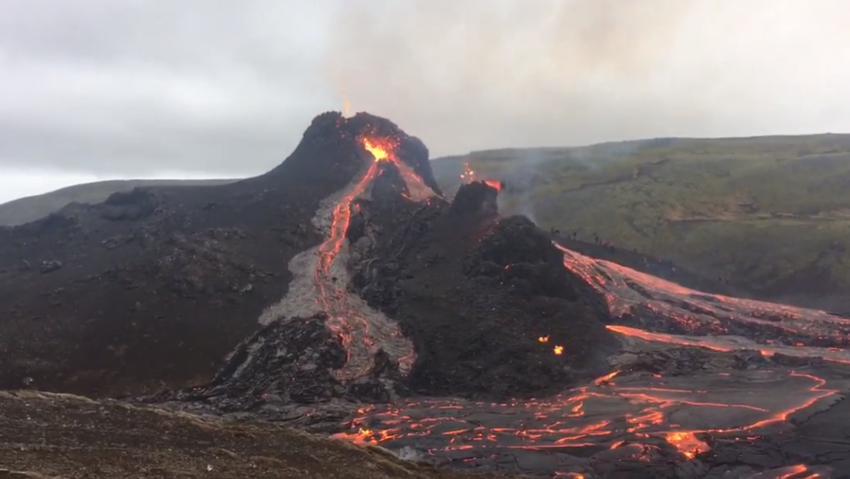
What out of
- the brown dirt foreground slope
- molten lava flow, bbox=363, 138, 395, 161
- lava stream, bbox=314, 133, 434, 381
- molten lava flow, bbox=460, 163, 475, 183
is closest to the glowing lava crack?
lava stream, bbox=314, 133, 434, 381

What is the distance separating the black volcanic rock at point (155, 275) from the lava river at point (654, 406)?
17417 millimetres

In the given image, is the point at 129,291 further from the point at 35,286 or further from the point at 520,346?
the point at 520,346

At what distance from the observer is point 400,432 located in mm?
34125

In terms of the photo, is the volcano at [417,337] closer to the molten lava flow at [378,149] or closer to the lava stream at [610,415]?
the lava stream at [610,415]

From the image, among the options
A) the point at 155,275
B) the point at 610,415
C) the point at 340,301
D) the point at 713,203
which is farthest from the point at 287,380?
the point at 713,203

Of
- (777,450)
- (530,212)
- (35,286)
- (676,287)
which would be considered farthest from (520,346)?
(530,212)

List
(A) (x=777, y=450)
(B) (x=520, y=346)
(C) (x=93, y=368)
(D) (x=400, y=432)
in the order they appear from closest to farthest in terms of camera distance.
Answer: (A) (x=777, y=450) → (D) (x=400, y=432) → (C) (x=93, y=368) → (B) (x=520, y=346)

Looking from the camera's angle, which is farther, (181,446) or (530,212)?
(530,212)

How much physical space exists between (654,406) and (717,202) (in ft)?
321

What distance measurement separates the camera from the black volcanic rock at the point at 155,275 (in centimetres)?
4338

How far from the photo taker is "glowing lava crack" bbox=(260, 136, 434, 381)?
47688 millimetres

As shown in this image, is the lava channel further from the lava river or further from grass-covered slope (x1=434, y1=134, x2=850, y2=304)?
grass-covered slope (x1=434, y1=134, x2=850, y2=304)

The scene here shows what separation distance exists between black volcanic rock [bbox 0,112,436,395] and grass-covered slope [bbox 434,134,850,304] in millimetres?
56717

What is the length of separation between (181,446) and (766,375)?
40.9 meters
